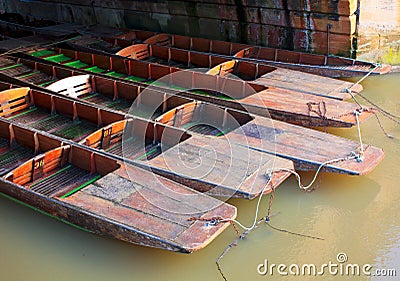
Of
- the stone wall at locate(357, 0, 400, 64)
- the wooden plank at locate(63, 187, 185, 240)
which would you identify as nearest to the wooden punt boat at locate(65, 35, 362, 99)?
the stone wall at locate(357, 0, 400, 64)

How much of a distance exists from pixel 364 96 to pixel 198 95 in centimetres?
273

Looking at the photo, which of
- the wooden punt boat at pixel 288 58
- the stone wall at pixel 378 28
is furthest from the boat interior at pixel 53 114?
the stone wall at pixel 378 28

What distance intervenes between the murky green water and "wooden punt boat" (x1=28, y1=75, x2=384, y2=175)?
1.30ft

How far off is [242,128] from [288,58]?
315 centimetres

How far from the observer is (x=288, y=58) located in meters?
8.79

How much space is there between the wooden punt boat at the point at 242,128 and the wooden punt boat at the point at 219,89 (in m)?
0.43

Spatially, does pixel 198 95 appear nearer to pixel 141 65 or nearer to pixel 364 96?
pixel 141 65

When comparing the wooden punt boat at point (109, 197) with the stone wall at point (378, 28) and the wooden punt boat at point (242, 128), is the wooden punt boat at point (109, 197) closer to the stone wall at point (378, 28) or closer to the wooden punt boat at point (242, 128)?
the wooden punt boat at point (242, 128)

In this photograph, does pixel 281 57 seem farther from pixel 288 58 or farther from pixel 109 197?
pixel 109 197

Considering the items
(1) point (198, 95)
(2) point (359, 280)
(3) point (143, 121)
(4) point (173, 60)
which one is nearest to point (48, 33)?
(4) point (173, 60)

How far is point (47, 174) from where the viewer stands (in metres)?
5.58

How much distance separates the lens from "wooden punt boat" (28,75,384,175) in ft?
18.2

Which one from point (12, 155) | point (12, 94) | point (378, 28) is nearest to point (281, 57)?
point (378, 28)

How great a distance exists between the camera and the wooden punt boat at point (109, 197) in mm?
4449
